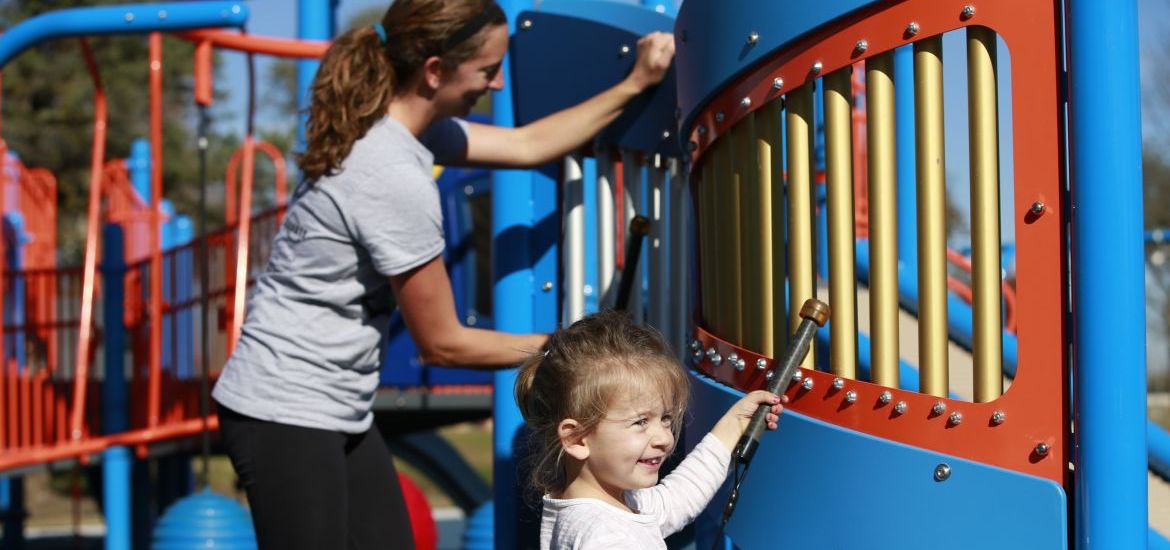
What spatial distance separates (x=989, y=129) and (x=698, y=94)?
1.94ft

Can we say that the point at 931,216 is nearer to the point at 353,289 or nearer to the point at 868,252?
the point at 868,252

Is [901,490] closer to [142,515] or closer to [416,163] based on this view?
[416,163]

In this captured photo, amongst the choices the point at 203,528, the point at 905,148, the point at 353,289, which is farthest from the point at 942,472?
the point at 203,528

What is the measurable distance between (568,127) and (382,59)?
440mm

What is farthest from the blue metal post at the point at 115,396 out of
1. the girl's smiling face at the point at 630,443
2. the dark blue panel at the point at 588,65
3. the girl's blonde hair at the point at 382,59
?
the girl's smiling face at the point at 630,443

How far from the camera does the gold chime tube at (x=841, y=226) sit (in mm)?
1906

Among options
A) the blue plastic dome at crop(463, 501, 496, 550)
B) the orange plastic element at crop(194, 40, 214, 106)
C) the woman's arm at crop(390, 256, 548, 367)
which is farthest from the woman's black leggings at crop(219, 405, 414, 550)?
the blue plastic dome at crop(463, 501, 496, 550)

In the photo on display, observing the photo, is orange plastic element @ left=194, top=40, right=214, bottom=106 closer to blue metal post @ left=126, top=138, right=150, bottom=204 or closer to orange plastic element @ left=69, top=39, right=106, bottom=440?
orange plastic element @ left=69, top=39, right=106, bottom=440

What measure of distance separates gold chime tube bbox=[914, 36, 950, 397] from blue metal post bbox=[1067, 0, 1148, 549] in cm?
19

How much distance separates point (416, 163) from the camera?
2.29 meters

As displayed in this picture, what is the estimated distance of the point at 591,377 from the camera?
6.35ft

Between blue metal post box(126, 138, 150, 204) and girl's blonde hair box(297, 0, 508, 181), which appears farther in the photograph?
blue metal post box(126, 138, 150, 204)

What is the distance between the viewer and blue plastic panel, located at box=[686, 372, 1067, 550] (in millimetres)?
1673

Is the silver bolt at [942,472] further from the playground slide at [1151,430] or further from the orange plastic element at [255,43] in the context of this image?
the orange plastic element at [255,43]
